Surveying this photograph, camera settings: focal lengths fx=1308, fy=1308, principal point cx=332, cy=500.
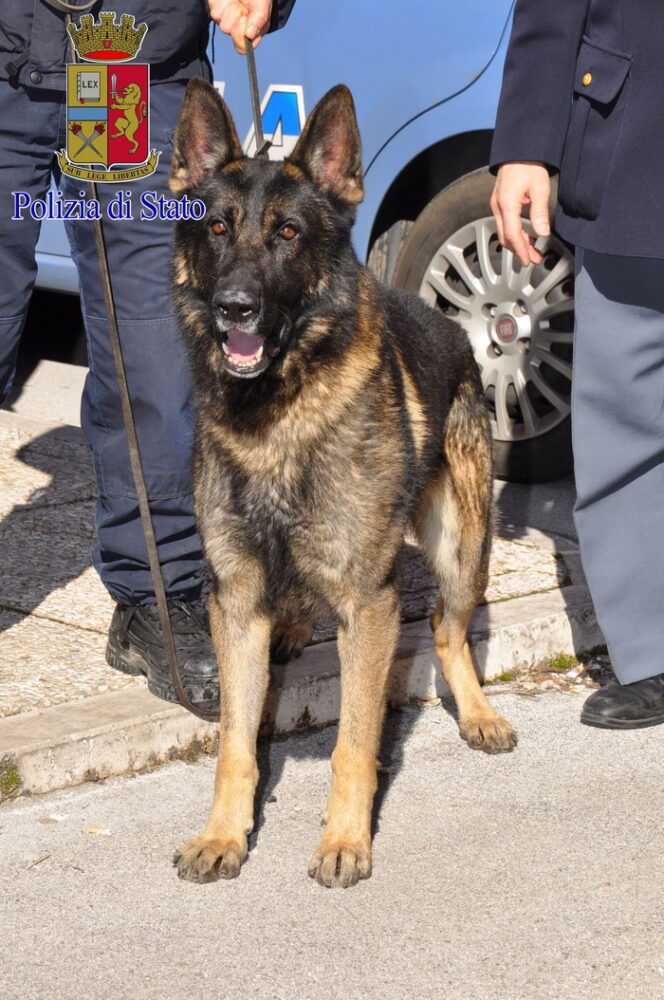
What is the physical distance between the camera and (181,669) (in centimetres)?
394

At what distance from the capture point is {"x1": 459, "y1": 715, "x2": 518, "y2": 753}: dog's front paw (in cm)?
382

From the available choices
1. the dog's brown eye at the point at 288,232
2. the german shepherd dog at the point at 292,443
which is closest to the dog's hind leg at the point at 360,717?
the german shepherd dog at the point at 292,443

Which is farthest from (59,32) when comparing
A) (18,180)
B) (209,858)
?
(209,858)

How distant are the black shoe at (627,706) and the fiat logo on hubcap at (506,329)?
193cm

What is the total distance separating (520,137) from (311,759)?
1.83m

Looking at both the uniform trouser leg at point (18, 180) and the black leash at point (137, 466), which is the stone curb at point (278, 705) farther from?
the uniform trouser leg at point (18, 180)

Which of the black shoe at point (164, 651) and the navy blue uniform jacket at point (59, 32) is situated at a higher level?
the navy blue uniform jacket at point (59, 32)

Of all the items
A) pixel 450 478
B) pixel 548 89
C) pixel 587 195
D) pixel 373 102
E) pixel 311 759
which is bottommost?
pixel 311 759

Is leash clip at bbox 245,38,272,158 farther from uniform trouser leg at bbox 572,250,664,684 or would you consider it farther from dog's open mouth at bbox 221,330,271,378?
uniform trouser leg at bbox 572,250,664,684

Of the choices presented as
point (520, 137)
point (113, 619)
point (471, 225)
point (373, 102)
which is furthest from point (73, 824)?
point (373, 102)

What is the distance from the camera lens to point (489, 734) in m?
3.83

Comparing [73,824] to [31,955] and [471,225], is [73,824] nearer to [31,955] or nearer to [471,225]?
[31,955]

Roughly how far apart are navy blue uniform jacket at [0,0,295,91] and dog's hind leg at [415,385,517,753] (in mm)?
1315

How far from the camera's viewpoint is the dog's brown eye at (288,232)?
3.19 metres
